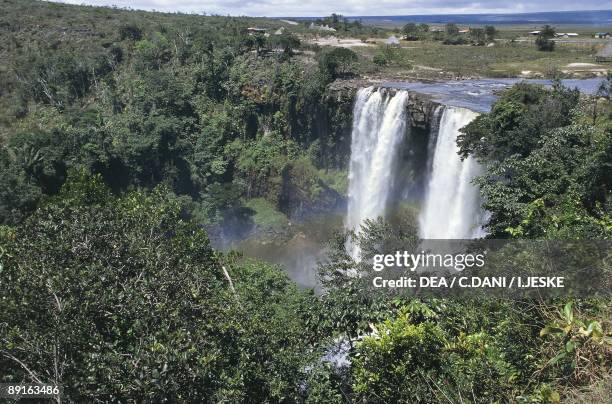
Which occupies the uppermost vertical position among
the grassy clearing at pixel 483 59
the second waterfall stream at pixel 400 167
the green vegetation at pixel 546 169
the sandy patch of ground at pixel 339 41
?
the sandy patch of ground at pixel 339 41

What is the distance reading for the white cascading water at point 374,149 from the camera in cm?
3284

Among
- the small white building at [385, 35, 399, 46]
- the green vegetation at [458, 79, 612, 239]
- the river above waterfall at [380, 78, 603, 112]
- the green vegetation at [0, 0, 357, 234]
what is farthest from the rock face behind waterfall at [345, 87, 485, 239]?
the small white building at [385, 35, 399, 46]

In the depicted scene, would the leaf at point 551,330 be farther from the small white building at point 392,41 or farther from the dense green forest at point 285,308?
the small white building at point 392,41

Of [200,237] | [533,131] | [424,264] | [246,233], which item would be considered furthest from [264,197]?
[424,264]

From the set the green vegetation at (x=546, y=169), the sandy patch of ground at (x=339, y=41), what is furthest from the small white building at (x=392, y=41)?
the green vegetation at (x=546, y=169)

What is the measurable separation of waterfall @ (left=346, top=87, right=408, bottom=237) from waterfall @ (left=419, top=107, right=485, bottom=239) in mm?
4100

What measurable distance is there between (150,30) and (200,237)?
2176 inches

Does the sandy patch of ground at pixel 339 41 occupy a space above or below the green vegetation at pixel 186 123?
above

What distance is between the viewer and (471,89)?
121 feet

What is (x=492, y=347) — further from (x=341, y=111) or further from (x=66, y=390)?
(x=341, y=111)

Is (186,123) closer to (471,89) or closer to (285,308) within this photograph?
(471,89)

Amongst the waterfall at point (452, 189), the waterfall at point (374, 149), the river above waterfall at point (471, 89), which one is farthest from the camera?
the waterfall at point (374, 149)

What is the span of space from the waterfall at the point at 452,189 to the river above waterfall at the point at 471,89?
7.04 ft

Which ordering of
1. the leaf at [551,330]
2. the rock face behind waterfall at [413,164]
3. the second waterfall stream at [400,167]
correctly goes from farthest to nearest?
the rock face behind waterfall at [413,164]
the second waterfall stream at [400,167]
the leaf at [551,330]
